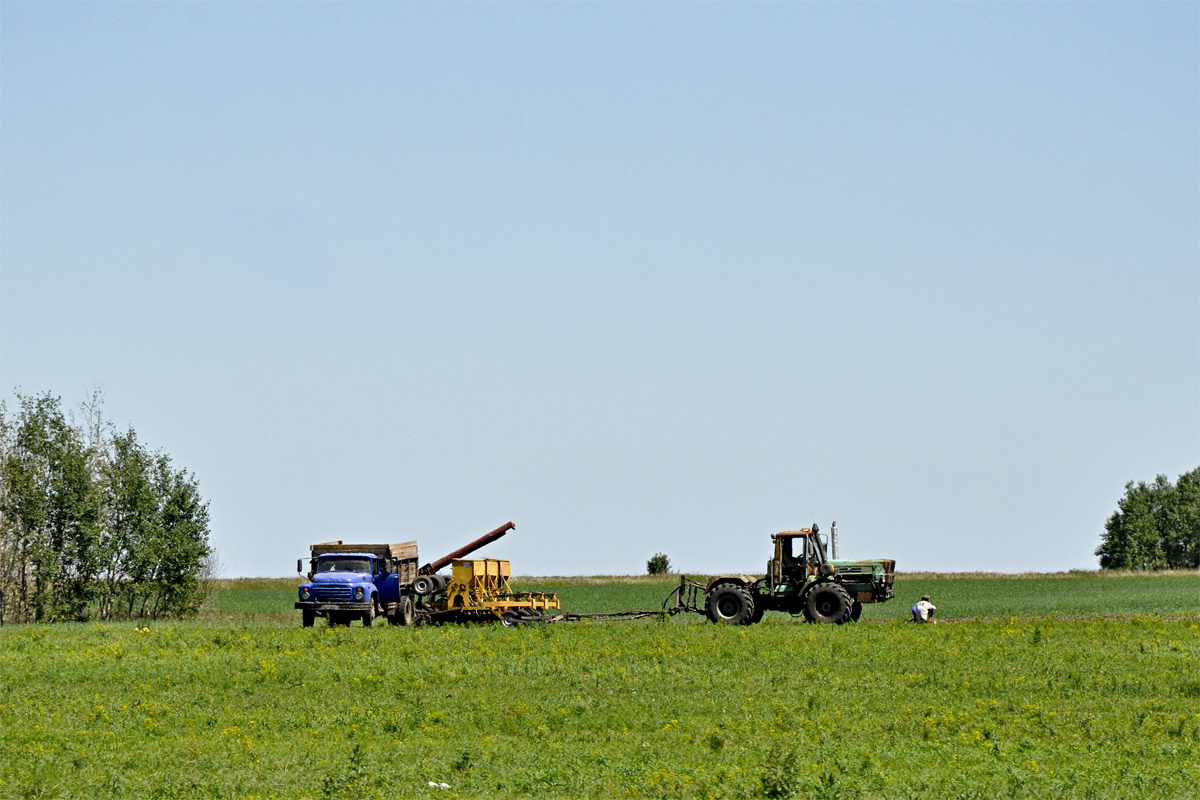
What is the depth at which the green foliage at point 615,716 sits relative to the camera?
57.3 ft

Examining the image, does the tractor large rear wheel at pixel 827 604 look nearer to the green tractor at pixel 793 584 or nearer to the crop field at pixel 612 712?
the green tractor at pixel 793 584

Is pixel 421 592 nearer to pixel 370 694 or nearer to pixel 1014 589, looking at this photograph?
pixel 370 694

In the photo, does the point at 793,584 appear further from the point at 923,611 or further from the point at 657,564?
the point at 657,564

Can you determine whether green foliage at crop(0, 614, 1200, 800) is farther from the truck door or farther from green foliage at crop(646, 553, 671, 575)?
green foliage at crop(646, 553, 671, 575)

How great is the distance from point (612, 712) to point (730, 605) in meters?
19.0

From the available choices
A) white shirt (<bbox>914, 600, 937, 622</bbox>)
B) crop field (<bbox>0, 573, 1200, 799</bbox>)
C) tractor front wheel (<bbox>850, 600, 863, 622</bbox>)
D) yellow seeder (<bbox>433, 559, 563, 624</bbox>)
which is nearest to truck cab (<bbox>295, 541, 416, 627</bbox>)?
yellow seeder (<bbox>433, 559, 563, 624</bbox>)

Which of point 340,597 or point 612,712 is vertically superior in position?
point 340,597

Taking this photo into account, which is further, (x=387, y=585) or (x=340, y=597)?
(x=387, y=585)

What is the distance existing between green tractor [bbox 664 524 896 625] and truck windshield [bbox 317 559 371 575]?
1034cm

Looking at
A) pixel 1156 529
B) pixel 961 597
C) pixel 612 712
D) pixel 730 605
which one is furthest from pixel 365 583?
pixel 1156 529

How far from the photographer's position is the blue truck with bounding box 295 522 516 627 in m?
42.1

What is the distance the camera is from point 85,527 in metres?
53.8

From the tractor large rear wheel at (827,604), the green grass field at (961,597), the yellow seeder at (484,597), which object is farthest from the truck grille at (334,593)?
the tractor large rear wheel at (827,604)

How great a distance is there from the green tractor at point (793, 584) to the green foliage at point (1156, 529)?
118 m
